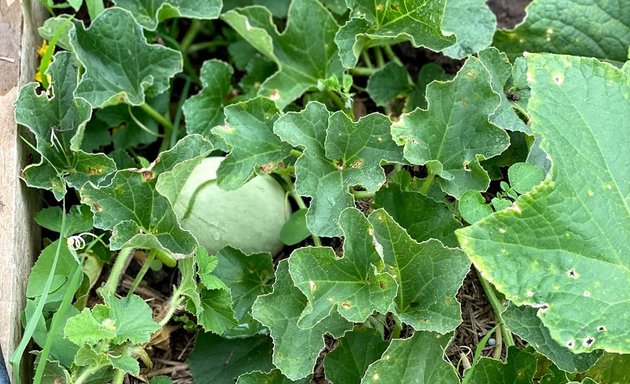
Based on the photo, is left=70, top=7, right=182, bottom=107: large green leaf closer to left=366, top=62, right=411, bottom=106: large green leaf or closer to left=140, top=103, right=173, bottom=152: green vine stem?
left=140, top=103, right=173, bottom=152: green vine stem

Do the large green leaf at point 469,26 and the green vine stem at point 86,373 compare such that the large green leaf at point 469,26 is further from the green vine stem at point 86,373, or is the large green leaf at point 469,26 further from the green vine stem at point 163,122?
the green vine stem at point 86,373

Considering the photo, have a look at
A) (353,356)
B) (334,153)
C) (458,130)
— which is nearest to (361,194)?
(334,153)

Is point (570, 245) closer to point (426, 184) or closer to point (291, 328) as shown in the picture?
point (426, 184)

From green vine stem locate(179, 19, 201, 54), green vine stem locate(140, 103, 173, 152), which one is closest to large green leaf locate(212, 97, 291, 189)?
green vine stem locate(140, 103, 173, 152)

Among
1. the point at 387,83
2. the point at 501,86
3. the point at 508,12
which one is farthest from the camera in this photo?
the point at 508,12

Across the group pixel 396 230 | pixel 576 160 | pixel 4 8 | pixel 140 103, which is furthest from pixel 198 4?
pixel 576 160

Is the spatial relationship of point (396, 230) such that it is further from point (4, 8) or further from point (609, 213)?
point (4, 8)
